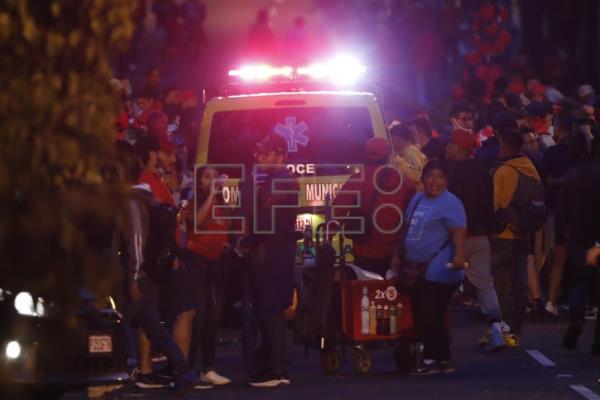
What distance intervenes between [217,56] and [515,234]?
5918cm

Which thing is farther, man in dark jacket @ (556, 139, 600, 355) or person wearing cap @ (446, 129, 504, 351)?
person wearing cap @ (446, 129, 504, 351)

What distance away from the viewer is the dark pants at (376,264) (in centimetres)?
1639

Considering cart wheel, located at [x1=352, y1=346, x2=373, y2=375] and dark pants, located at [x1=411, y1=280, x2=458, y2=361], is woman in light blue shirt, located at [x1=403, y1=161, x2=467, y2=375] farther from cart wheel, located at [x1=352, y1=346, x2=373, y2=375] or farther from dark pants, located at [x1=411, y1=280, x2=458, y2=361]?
cart wheel, located at [x1=352, y1=346, x2=373, y2=375]

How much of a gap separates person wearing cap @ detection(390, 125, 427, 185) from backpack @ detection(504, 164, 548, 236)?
1101mm

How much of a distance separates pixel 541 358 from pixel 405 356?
1369mm

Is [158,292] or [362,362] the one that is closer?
[158,292]

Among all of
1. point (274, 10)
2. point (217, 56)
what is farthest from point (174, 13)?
point (274, 10)

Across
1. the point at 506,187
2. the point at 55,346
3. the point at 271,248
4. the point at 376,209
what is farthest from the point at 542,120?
the point at 55,346

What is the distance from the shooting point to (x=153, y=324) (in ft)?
44.8

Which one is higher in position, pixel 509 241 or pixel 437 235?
pixel 509 241

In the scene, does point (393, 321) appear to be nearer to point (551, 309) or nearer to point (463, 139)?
point (463, 139)

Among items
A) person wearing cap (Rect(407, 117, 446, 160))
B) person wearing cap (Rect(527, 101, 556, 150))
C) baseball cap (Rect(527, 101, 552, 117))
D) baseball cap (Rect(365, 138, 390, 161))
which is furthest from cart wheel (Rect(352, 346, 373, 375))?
baseball cap (Rect(527, 101, 552, 117))

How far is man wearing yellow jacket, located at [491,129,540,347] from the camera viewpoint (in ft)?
57.0

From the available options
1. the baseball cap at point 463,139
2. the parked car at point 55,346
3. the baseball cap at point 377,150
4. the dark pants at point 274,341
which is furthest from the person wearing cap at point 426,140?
the parked car at point 55,346
